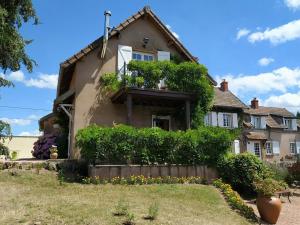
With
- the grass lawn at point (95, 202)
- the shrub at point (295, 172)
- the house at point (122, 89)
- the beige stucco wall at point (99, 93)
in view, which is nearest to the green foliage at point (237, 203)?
the grass lawn at point (95, 202)

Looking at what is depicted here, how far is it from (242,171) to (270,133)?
26.8 m

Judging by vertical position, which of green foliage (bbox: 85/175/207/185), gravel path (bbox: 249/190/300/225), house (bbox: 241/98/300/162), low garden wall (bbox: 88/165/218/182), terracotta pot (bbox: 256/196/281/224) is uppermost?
house (bbox: 241/98/300/162)

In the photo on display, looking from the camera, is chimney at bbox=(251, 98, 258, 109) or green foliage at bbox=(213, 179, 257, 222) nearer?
green foliage at bbox=(213, 179, 257, 222)

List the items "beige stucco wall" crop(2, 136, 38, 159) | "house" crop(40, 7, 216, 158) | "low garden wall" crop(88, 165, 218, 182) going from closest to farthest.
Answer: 1. "low garden wall" crop(88, 165, 218, 182)
2. "house" crop(40, 7, 216, 158)
3. "beige stucco wall" crop(2, 136, 38, 159)

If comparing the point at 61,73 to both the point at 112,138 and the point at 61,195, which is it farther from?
the point at 61,195

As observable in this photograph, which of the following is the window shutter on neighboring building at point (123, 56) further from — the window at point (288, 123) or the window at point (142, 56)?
→ the window at point (288, 123)

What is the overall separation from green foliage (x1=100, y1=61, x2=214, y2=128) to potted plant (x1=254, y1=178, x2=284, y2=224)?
7929 millimetres

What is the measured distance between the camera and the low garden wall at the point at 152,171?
1409 cm

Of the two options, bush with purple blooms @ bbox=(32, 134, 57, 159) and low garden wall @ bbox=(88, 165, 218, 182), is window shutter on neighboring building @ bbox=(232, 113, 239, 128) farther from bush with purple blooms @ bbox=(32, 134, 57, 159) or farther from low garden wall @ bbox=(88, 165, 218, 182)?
bush with purple blooms @ bbox=(32, 134, 57, 159)

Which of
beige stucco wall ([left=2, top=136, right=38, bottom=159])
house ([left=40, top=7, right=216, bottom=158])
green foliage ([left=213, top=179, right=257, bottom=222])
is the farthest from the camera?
beige stucco wall ([left=2, top=136, right=38, bottom=159])

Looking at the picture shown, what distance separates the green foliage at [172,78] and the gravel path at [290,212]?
249 inches

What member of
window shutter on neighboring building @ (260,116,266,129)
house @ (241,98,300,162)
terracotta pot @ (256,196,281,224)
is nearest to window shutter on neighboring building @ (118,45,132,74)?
terracotta pot @ (256,196,281,224)

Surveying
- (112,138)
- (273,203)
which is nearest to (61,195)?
(112,138)

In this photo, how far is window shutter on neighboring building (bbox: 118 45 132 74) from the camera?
Result: 19219 mm
